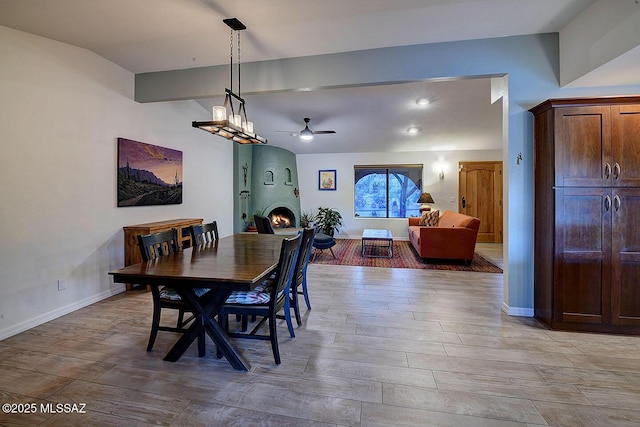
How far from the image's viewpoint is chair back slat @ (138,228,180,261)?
2033 millimetres

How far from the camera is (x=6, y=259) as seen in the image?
241cm

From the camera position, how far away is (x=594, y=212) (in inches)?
95.1

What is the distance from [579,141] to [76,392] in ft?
13.6

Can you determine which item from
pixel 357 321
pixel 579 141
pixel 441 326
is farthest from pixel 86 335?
pixel 579 141

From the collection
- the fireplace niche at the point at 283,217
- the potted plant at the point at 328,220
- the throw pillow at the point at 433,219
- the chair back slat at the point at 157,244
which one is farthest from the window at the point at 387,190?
the chair back slat at the point at 157,244

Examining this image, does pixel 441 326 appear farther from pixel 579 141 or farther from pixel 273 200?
pixel 273 200

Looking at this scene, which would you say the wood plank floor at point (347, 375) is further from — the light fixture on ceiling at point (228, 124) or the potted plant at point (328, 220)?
the potted plant at point (328, 220)

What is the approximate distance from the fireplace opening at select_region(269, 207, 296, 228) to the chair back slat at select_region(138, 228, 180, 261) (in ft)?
16.5

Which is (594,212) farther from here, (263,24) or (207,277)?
(263,24)

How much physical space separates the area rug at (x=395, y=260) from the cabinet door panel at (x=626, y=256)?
6.92 ft

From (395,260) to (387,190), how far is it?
3185mm

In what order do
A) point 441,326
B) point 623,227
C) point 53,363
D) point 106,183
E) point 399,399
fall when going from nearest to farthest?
point 399,399
point 53,363
point 623,227
point 441,326
point 106,183

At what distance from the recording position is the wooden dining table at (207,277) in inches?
64.6

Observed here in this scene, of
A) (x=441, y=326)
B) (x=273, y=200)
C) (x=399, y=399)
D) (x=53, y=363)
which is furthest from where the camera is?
(x=273, y=200)
